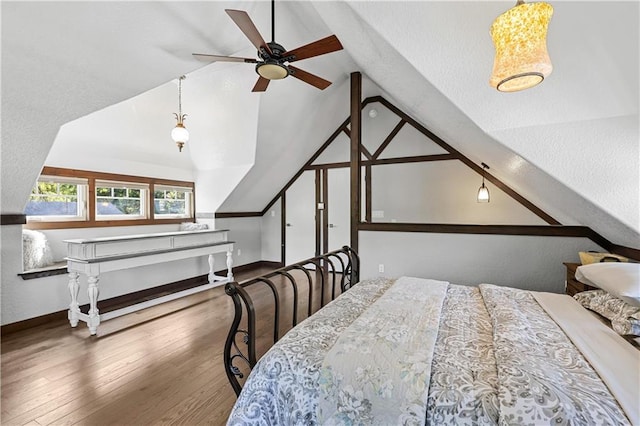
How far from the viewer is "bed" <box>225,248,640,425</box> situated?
0.97 meters

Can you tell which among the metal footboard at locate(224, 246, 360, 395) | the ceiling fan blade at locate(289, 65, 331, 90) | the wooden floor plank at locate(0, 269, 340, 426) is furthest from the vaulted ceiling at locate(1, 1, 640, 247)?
the metal footboard at locate(224, 246, 360, 395)

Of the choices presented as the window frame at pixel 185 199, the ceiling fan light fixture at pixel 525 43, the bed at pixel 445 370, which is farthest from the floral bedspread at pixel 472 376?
the window frame at pixel 185 199

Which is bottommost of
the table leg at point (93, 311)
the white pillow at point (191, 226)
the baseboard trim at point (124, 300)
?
the baseboard trim at point (124, 300)

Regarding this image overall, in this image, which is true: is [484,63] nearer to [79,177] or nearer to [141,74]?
[141,74]

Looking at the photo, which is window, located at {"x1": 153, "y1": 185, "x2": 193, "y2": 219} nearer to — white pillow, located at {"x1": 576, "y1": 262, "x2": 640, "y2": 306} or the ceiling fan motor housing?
the ceiling fan motor housing

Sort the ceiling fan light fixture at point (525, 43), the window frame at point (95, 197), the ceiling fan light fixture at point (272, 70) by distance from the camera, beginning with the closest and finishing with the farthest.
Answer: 1. the ceiling fan light fixture at point (525, 43)
2. the ceiling fan light fixture at point (272, 70)
3. the window frame at point (95, 197)

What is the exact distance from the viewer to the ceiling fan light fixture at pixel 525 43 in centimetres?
126

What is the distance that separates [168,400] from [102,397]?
1.57 feet

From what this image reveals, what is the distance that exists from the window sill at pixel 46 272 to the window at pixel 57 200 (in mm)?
608

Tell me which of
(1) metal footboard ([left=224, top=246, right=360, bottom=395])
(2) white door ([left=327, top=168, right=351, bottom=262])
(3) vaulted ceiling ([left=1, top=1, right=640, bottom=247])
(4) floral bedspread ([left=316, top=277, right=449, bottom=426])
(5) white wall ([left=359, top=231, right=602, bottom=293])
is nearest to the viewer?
(4) floral bedspread ([left=316, top=277, right=449, bottom=426])

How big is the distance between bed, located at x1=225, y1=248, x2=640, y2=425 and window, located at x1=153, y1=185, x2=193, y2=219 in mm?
3967

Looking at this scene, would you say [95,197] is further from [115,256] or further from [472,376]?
[472,376]

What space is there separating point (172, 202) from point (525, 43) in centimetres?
516

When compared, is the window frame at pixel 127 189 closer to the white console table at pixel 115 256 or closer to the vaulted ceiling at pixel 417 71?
the vaulted ceiling at pixel 417 71
